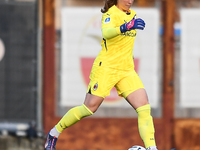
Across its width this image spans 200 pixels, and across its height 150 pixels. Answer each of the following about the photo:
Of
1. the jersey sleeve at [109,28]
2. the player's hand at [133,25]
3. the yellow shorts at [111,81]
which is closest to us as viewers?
the player's hand at [133,25]

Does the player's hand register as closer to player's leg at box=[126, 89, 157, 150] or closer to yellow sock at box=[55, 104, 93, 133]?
player's leg at box=[126, 89, 157, 150]

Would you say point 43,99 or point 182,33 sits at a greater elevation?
point 182,33

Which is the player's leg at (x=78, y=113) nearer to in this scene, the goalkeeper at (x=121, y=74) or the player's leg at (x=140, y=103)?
the goalkeeper at (x=121, y=74)

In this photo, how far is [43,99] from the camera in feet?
31.0

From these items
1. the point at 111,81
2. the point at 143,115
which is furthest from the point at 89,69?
the point at 143,115

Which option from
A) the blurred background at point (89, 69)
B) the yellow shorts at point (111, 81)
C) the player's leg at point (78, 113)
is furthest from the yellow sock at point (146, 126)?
the blurred background at point (89, 69)

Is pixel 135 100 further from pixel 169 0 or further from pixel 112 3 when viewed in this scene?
pixel 169 0

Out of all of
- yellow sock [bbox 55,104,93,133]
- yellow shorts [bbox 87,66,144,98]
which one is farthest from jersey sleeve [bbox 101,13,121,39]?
yellow sock [bbox 55,104,93,133]

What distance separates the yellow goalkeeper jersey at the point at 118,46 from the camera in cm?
636

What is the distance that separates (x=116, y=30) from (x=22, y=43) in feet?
10.9

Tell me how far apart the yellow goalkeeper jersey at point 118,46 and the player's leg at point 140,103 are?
0.55 feet

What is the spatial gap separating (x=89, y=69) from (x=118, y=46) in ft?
9.83

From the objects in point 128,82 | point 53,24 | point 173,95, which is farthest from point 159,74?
point 128,82

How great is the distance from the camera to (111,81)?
6.47 meters
